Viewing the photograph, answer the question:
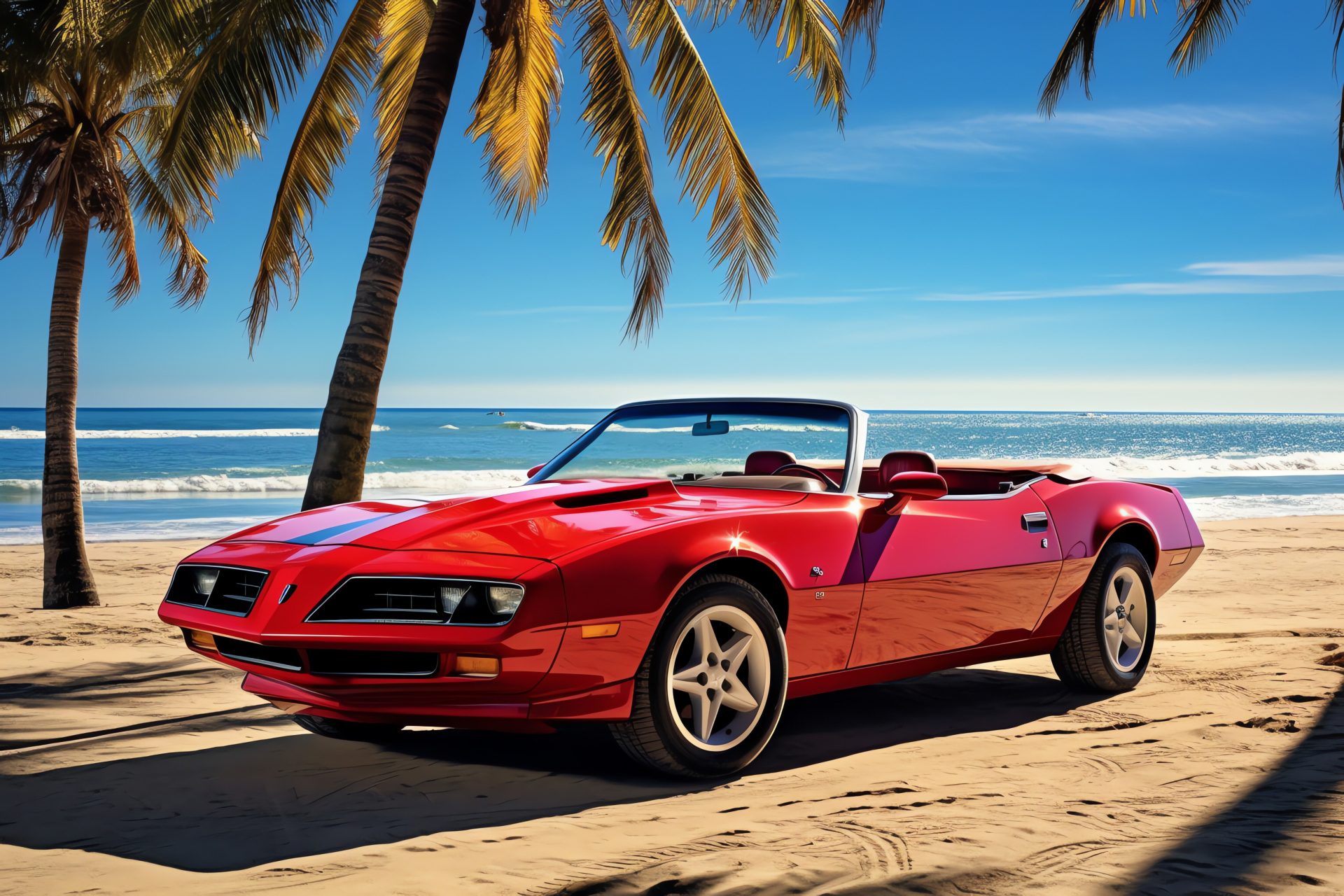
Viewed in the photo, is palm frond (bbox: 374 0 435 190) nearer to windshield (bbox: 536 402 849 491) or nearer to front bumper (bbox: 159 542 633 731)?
windshield (bbox: 536 402 849 491)

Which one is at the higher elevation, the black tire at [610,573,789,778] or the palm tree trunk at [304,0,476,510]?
the palm tree trunk at [304,0,476,510]

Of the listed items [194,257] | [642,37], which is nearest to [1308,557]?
[642,37]

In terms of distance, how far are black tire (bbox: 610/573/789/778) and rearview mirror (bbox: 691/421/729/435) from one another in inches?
51.0

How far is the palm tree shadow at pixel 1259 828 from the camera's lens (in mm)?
2771

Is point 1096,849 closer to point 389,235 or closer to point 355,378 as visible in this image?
point 355,378

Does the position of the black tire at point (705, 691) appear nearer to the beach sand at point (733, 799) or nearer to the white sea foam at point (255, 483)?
the beach sand at point (733, 799)

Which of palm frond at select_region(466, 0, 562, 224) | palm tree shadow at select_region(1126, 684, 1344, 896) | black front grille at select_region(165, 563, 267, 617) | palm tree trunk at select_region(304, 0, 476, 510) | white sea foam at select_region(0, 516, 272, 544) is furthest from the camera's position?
white sea foam at select_region(0, 516, 272, 544)

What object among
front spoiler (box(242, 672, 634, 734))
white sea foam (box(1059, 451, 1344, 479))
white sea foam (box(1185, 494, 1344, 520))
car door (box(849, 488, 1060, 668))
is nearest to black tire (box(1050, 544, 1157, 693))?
car door (box(849, 488, 1060, 668))

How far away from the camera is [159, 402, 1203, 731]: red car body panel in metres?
3.28

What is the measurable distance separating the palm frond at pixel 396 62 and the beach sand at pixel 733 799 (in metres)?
5.52

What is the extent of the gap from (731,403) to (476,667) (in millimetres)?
2153

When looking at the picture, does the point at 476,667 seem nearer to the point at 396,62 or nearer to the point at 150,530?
the point at 396,62

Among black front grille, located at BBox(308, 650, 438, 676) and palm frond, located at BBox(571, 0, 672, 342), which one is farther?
palm frond, located at BBox(571, 0, 672, 342)

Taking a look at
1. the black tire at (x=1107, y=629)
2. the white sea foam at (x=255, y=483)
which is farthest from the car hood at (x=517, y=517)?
the white sea foam at (x=255, y=483)
